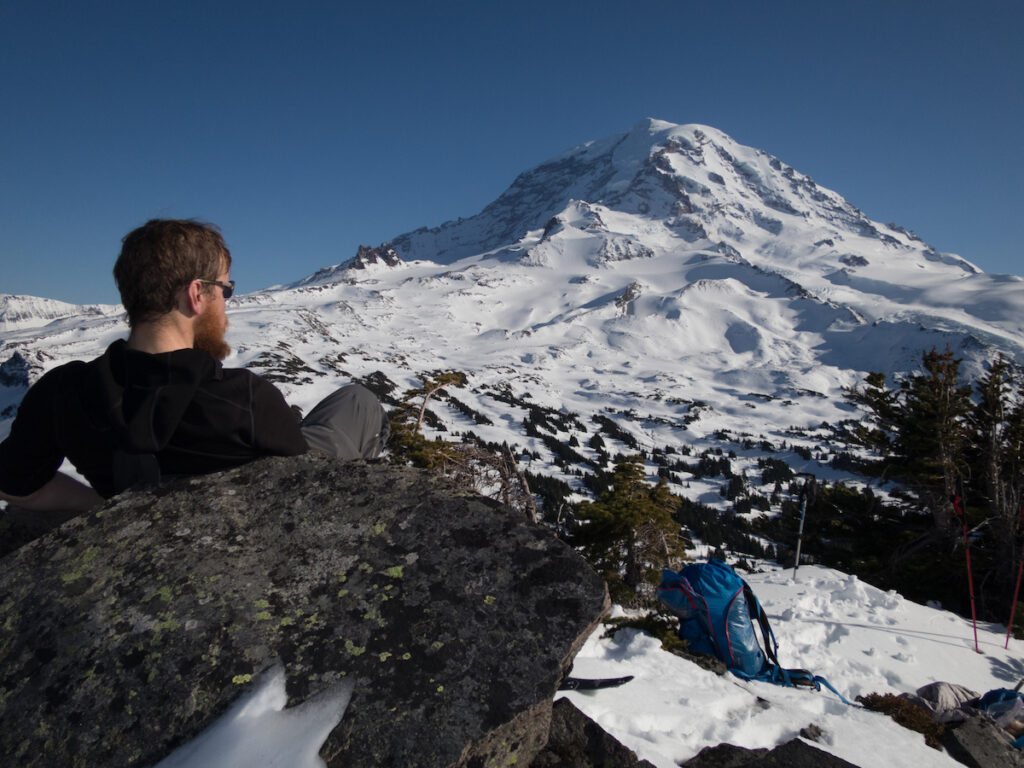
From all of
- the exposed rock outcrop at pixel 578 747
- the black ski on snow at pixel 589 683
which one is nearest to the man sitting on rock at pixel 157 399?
the exposed rock outcrop at pixel 578 747

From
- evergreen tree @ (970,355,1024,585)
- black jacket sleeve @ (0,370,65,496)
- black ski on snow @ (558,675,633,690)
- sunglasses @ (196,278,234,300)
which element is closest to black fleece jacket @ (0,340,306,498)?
black jacket sleeve @ (0,370,65,496)

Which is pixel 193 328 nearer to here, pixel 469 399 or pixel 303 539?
pixel 303 539

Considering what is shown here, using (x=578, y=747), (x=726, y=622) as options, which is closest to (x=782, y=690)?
(x=726, y=622)

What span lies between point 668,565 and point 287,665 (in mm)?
9768

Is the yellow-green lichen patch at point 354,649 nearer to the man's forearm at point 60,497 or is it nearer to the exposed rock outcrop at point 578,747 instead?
the exposed rock outcrop at point 578,747

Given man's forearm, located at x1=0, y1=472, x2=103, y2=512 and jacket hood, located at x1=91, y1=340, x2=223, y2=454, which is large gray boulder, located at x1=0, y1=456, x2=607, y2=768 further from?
man's forearm, located at x1=0, y1=472, x2=103, y2=512

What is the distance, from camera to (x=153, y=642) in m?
1.97

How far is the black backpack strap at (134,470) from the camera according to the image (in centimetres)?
258

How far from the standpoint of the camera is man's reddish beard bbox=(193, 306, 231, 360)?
2779 mm

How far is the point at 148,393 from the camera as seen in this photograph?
2.40 m

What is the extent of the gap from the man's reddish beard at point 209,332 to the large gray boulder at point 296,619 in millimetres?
739

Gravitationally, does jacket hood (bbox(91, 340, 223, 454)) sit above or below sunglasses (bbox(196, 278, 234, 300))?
below

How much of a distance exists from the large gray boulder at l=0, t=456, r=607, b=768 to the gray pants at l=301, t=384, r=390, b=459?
0.56m

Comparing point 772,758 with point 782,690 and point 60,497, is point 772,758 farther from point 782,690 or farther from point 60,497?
point 60,497
